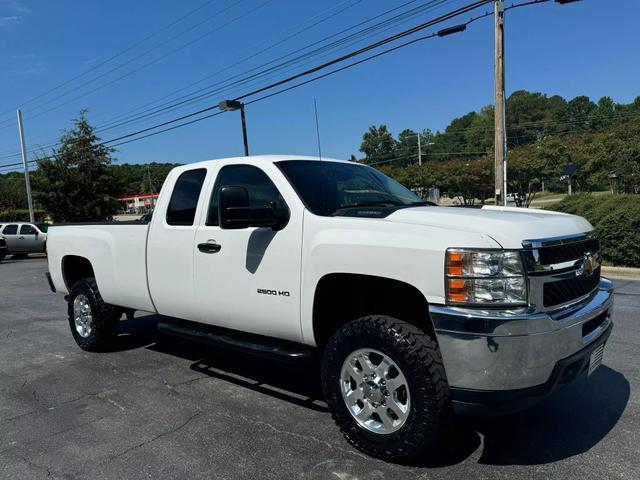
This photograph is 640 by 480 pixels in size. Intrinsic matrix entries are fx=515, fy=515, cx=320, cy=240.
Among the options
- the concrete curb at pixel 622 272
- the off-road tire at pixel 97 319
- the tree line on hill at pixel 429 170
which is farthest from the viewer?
the tree line on hill at pixel 429 170

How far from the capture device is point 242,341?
13.5 feet

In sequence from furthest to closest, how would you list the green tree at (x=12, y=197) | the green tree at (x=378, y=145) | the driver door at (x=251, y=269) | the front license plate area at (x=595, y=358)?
the green tree at (x=378, y=145) < the green tree at (x=12, y=197) < the driver door at (x=251, y=269) < the front license plate area at (x=595, y=358)

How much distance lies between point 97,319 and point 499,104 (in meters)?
12.5

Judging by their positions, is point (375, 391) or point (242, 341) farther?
point (242, 341)

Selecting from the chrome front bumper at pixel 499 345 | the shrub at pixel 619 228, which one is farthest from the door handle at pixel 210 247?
the shrub at pixel 619 228

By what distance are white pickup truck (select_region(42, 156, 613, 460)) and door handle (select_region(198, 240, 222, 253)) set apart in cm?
1

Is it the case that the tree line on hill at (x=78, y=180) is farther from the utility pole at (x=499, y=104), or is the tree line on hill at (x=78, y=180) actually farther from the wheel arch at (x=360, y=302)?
the wheel arch at (x=360, y=302)

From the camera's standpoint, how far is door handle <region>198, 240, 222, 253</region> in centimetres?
417

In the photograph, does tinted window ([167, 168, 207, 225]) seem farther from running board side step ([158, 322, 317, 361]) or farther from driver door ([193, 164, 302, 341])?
running board side step ([158, 322, 317, 361])

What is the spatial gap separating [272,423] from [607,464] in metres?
2.21

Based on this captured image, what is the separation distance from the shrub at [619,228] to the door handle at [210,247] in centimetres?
975

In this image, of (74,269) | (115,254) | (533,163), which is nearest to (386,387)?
(115,254)

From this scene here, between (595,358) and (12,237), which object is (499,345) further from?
(12,237)

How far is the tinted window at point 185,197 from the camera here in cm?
459
